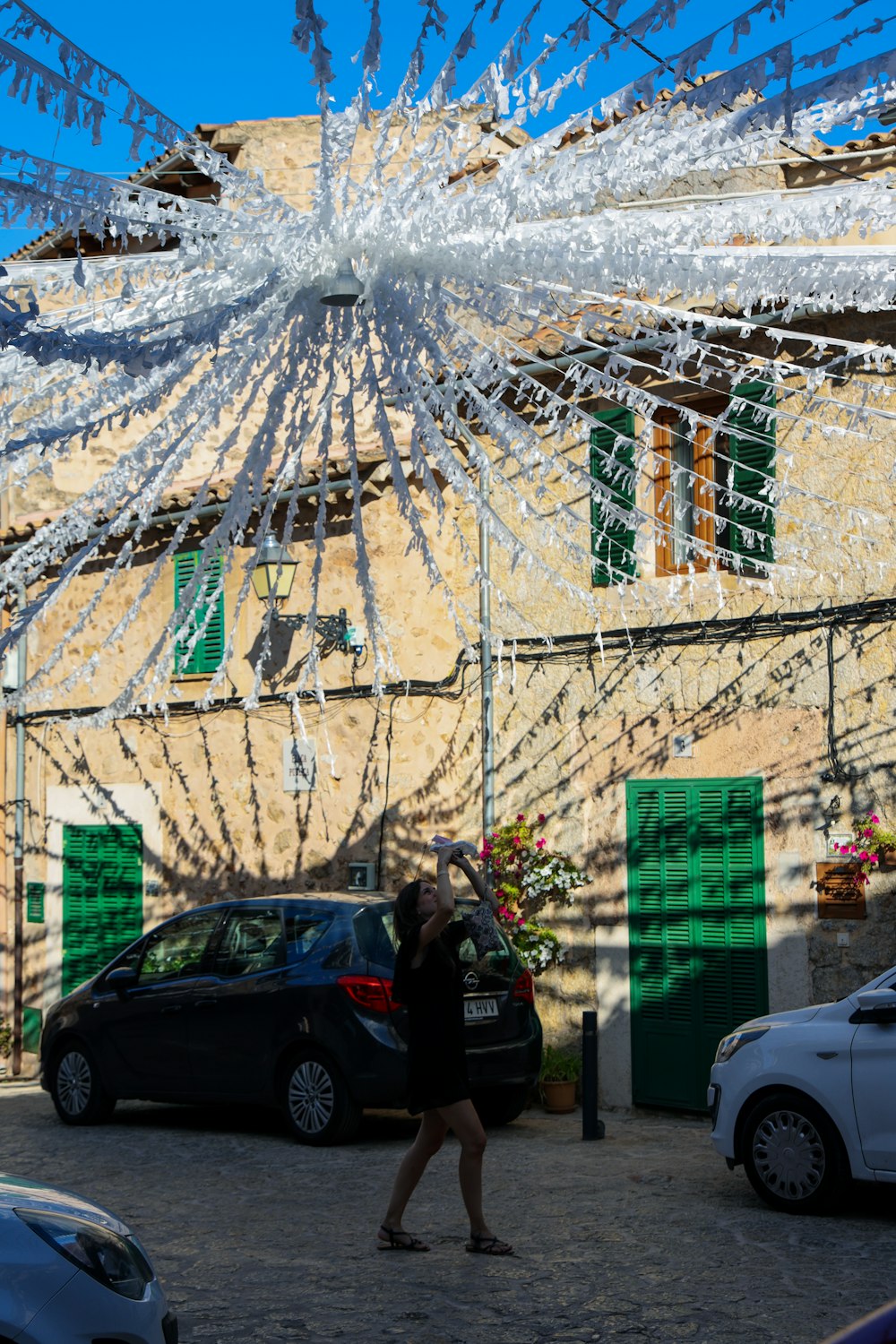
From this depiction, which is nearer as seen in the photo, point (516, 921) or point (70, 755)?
point (516, 921)

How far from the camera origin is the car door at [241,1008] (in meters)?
10.1

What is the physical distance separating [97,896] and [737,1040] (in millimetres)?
9611

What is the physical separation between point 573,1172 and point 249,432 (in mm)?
9974

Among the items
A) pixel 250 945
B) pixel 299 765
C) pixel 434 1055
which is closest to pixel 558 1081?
pixel 250 945

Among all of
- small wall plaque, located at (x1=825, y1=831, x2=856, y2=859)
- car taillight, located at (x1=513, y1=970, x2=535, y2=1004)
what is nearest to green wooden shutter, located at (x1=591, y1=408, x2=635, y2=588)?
small wall plaque, located at (x1=825, y1=831, x2=856, y2=859)

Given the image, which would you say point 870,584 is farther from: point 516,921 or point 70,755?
point 70,755

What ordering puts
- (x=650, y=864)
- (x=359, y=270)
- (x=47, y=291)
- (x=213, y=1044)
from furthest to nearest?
(x=650, y=864)
(x=213, y=1044)
(x=47, y=291)
(x=359, y=270)

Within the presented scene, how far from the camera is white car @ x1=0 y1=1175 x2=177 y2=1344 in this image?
13.6 feet

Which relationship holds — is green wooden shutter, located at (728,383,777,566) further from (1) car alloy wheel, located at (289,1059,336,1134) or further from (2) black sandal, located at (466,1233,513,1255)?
(2) black sandal, located at (466,1233,513,1255)

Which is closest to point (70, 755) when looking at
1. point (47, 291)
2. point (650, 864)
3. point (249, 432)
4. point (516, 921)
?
point (249, 432)

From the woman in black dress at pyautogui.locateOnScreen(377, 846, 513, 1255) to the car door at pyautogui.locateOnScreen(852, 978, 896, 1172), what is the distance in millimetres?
1873

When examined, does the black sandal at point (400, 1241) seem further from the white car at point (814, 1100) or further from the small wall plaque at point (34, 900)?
the small wall plaque at point (34, 900)

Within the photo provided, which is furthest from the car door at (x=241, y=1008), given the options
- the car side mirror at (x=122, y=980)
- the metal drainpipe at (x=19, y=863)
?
the metal drainpipe at (x=19, y=863)

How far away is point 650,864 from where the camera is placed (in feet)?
38.2
